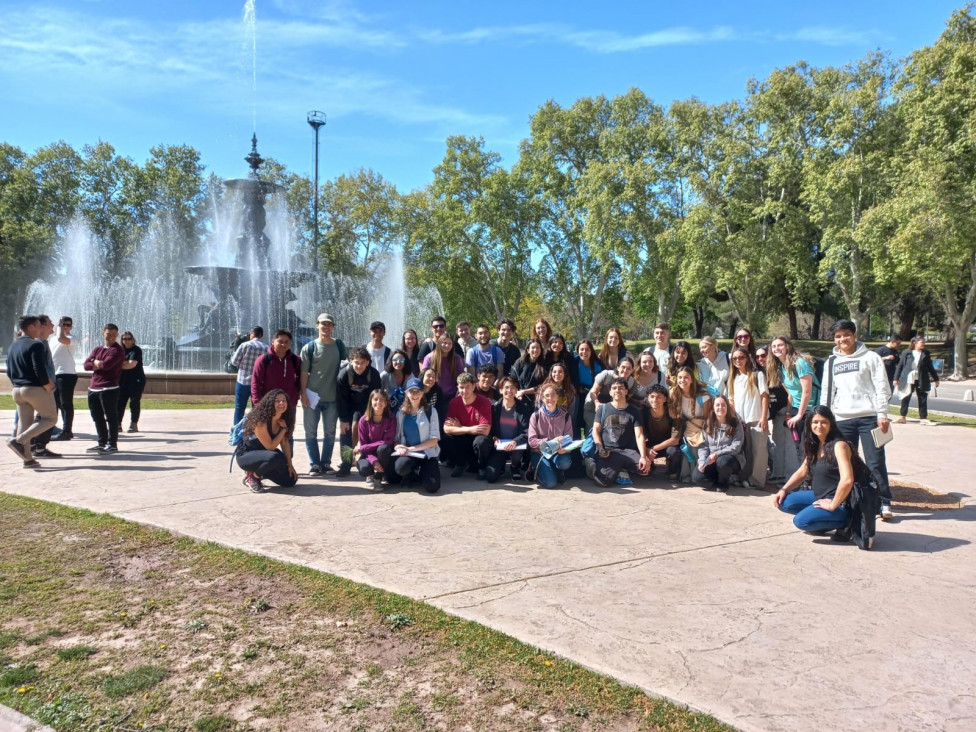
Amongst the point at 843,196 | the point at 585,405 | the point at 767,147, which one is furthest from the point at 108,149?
the point at 585,405

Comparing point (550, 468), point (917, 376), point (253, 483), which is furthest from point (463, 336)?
point (917, 376)

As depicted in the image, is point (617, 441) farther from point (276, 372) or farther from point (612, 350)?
point (276, 372)

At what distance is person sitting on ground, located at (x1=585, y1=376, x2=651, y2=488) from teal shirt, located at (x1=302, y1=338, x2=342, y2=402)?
298 cm

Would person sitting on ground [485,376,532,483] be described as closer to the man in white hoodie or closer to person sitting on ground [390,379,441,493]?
person sitting on ground [390,379,441,493]

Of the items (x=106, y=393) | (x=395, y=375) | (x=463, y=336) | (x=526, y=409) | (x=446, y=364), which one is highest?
(x=463, y=336)

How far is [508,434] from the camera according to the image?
7.83 m

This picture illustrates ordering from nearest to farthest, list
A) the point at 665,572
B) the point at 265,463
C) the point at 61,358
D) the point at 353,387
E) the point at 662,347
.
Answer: the point at 665,572 < the point at 265,463 < the point at 353,387 < the point at 662,347 < the point at 61,358

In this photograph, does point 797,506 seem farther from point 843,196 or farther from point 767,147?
point 767,147

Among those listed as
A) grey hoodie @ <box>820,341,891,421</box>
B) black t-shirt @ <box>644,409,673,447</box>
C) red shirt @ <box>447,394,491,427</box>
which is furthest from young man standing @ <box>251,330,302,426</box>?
grey hoodie @ <box>820,341,891,421</box>

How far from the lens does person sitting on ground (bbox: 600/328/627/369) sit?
27.5 ft

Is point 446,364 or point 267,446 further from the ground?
point 446,364

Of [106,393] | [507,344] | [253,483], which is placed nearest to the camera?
[253,483]

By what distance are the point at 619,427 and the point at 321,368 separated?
11.1 ft

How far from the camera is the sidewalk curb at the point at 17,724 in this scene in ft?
8.98
